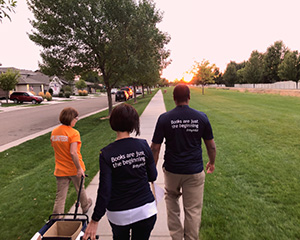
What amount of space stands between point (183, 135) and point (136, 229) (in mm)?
1067

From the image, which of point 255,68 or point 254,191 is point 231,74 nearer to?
point 255,68

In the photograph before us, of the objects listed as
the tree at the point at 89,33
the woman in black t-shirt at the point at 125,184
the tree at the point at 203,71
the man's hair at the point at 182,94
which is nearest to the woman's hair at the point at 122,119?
the woman in black t-shirt at the point at 125,184

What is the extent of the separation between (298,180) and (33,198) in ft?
18.3

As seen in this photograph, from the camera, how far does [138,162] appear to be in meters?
1.67

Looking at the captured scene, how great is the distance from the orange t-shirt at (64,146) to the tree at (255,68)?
6438 centimetres

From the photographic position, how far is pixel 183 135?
2340mm

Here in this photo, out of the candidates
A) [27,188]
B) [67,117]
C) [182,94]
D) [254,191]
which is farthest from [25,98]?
[182,94]

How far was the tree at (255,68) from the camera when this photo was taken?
190ft

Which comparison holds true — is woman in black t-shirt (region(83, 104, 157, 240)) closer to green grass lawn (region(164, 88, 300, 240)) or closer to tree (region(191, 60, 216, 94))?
green grass lawn (region(164, 88, 300, 240))

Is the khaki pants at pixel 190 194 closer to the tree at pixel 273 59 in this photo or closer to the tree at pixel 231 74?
the tree at pixel 273 59

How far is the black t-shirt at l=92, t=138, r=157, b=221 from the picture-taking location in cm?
158

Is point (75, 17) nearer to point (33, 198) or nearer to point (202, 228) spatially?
point (33, 198)

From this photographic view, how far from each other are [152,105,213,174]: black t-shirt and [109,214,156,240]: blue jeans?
0.79m

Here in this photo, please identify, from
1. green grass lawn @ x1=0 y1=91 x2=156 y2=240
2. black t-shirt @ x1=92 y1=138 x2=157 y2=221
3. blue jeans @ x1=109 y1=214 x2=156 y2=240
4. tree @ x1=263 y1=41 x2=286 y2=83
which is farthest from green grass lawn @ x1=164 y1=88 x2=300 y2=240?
tree @ x1=263 y1=41 x2=286 y2=83
